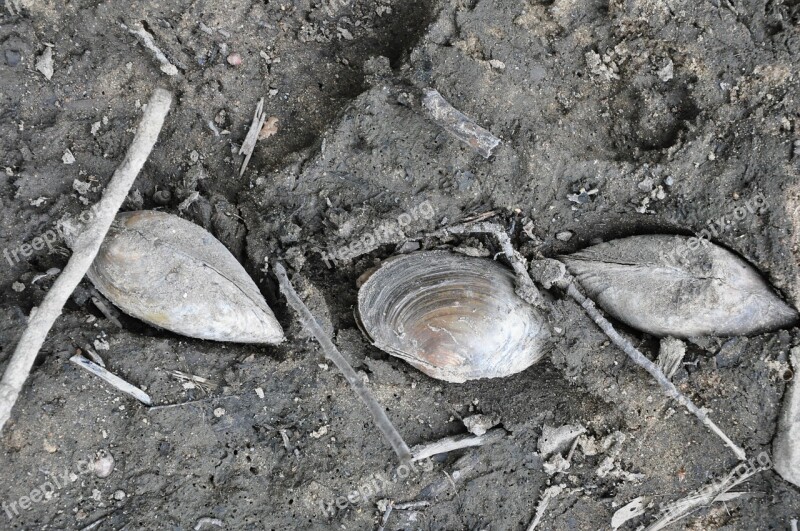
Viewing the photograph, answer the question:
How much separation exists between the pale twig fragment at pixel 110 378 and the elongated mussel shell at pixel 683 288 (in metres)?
2.54

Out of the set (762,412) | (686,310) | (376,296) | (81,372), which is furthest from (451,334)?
(81,372)

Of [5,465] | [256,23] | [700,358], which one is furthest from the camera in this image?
[256,23]

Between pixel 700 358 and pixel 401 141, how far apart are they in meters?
2.06

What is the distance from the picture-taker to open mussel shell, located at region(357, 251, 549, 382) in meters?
3.51

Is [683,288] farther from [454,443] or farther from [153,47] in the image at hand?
[153,47]

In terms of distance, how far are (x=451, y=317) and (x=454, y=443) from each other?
769 millimetres

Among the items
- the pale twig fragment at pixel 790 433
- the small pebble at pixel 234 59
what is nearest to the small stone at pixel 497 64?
the small pebble at pixel 234 59

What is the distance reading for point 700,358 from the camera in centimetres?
356

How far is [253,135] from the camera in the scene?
154 inches

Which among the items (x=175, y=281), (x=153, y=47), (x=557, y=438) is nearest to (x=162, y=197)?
(x=175, y=281)

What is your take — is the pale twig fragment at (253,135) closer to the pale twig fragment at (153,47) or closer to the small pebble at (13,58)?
the pale twig fragment at (153,47)

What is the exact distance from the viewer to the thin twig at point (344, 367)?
9.49 feet

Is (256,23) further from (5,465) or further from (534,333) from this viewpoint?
(5,465)

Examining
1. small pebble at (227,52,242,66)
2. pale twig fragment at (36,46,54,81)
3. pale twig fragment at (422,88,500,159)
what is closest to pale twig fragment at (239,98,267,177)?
small pebble at (227,52,242,66)
